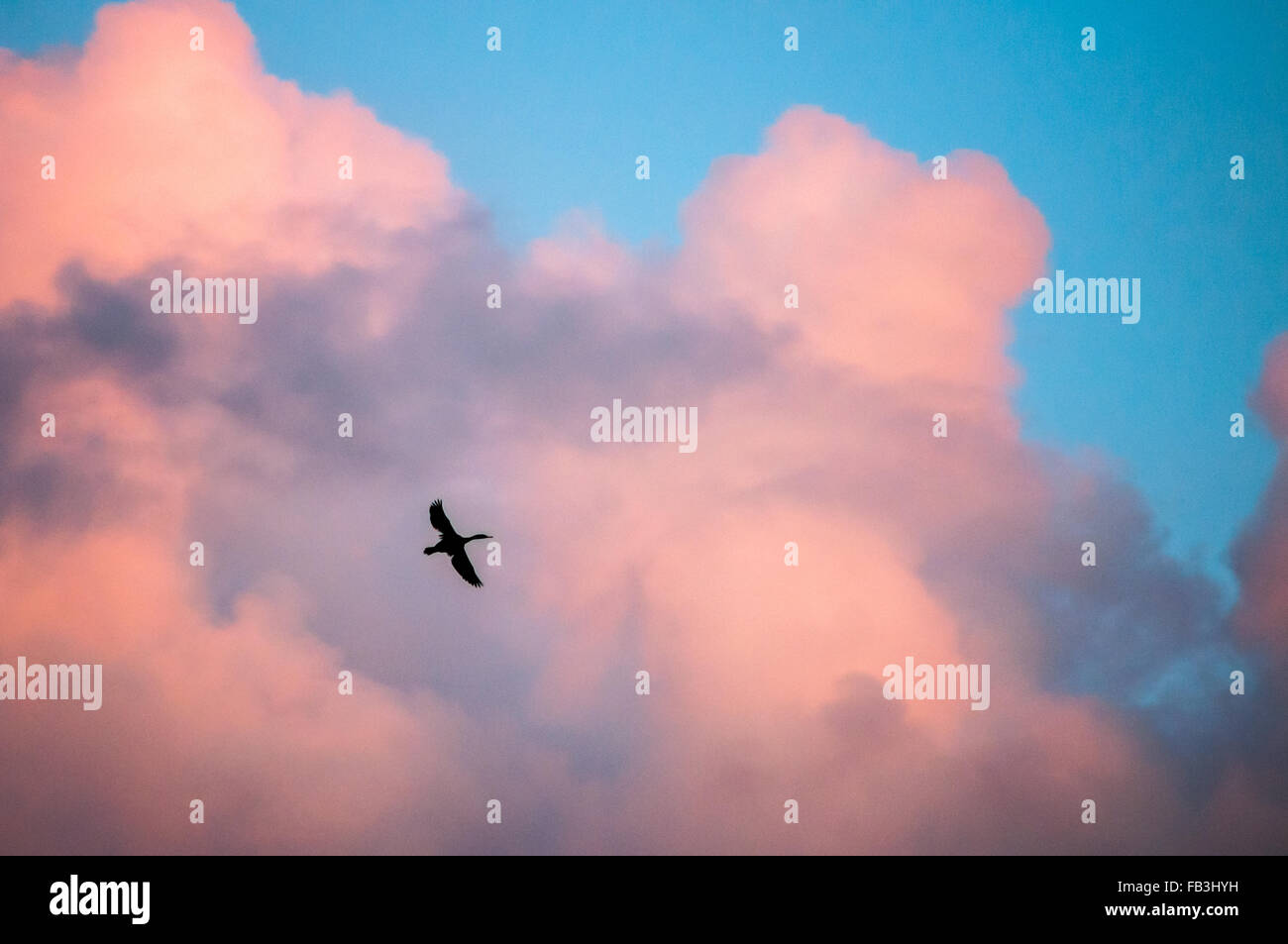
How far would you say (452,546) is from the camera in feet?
120

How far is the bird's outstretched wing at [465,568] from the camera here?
3691cm

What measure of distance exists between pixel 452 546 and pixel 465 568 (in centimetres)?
103

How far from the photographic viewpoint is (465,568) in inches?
1467

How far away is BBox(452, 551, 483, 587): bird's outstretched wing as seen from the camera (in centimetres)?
3691

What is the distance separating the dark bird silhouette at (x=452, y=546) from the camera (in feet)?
119

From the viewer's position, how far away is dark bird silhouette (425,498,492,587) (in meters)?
36.2
